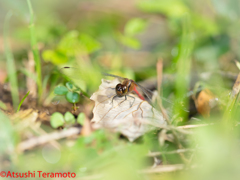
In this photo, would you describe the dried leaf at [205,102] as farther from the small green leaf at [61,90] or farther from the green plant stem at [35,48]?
the green plant stem at [35,48]

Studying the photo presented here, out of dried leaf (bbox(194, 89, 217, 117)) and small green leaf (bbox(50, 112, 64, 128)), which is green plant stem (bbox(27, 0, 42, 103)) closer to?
small green leaf (bbox(50, 112, 64, 128))

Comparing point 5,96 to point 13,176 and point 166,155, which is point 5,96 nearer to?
point 13,176

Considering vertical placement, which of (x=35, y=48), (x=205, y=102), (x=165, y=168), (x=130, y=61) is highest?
(x=35, y=48)

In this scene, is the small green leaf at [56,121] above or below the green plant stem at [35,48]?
below

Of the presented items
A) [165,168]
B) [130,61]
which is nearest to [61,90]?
[165,168]

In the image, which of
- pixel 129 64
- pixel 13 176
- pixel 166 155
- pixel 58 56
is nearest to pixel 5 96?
pixel 58 56

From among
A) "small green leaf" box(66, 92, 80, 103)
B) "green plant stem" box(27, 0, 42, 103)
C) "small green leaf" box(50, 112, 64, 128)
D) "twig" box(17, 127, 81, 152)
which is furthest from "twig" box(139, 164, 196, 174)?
"green plant stem" box(27, 0, 42, 103)

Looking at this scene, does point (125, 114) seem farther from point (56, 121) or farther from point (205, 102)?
point (205, 102)

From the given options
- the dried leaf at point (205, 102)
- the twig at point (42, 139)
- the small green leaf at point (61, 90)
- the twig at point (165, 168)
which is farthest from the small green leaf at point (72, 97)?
the dried leaf at point (205, 102)
